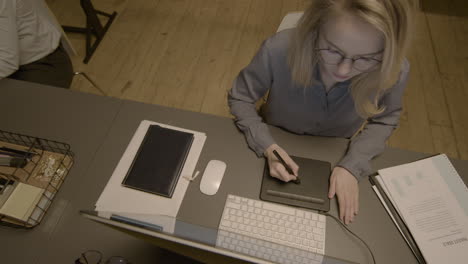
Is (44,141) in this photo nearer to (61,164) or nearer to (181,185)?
(61,164)

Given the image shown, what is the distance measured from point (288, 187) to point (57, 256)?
0.74 metres

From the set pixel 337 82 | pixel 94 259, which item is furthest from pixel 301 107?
pixel 94 259

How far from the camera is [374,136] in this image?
106 cm

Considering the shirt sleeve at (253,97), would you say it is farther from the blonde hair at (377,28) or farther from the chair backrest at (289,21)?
the chair backrest at (289,21)

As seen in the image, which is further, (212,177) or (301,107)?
(301,107)

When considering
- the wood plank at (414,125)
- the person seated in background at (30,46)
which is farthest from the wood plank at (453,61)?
the person seated in background at (30,46)

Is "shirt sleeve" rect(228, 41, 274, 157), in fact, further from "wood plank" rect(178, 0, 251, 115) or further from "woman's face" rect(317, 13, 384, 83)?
"wood plank" rect(178, 0, 251, 115)

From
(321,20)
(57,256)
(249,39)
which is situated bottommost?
(57,256)

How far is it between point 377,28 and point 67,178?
3.45 ft

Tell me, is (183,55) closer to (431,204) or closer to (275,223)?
(275,223)

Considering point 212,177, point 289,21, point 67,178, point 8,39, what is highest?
point 289,21

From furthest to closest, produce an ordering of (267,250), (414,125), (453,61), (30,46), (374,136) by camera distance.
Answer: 1. (453,61)
2. (414,125)
3. (30,46)
4. (374,136)
5. (267,250)

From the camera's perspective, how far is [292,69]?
989mm

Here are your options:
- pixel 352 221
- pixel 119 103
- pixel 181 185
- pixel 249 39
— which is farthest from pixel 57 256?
pixel 249 39
